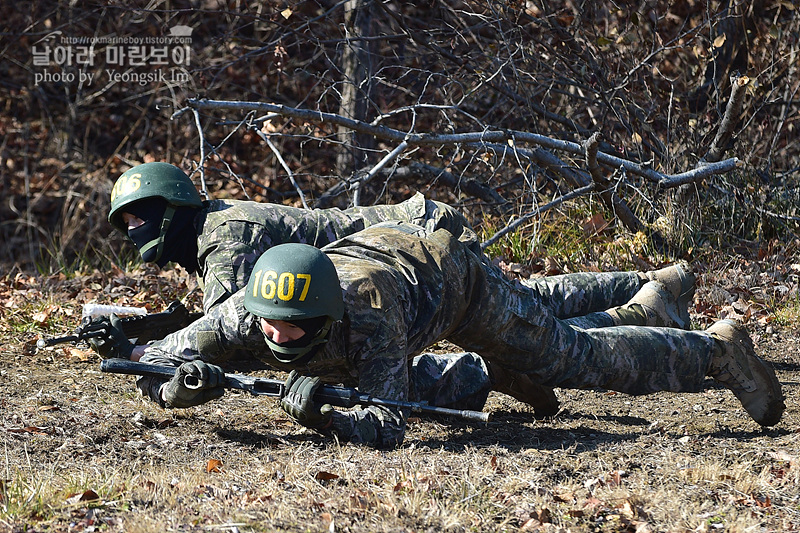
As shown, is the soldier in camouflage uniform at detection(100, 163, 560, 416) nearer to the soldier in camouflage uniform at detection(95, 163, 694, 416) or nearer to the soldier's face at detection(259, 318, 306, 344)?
the soldier in camouflage uniform at detection(95, 163, 694, 416)

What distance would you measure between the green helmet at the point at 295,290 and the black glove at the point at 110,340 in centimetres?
105

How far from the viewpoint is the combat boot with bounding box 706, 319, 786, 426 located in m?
4.96

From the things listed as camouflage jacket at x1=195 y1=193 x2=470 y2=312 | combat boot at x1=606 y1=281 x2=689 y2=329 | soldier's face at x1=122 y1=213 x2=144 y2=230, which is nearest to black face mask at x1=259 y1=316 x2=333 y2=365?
camouflage jacket at x1=195 y1=193 x2=470 y2=312

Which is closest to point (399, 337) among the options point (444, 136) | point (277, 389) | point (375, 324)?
point (375, 324)

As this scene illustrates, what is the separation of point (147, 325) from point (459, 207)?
460cm

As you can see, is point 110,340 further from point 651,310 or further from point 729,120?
point 729,120

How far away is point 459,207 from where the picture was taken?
9.47 meters

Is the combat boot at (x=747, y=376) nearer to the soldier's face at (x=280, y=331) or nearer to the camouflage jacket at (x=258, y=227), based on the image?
the camouflage jacket at (x=258, y=227)

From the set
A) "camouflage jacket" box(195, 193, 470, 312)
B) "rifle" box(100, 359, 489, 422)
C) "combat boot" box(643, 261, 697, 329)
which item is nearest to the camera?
"rifle" box(100, 359, 489, 422)

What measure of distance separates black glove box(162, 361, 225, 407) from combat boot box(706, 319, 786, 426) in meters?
2.65

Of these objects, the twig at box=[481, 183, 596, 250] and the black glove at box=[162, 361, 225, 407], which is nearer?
the black glove at box=[162, 361, 225, 407]

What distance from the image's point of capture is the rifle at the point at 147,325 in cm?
498

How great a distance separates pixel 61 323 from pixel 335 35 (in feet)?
19.4

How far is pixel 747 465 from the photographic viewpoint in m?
4.13
